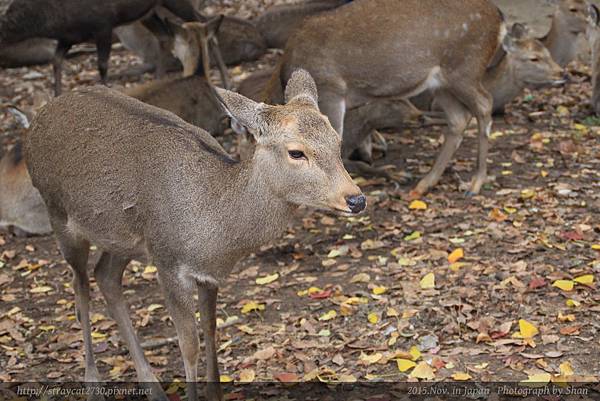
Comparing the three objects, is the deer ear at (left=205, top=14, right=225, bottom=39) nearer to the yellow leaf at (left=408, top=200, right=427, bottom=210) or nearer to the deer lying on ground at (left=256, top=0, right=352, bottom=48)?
the deer lying on ground at (left=256, top=0, right=352, bottom=48)

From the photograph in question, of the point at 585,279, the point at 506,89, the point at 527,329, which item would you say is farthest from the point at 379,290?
the point at 506,89

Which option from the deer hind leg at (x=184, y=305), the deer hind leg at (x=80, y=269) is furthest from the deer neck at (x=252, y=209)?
the deer hind leg at (x=80, y=269)

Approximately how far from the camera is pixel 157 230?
5.11 metres

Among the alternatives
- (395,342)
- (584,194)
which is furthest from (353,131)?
(395,342)

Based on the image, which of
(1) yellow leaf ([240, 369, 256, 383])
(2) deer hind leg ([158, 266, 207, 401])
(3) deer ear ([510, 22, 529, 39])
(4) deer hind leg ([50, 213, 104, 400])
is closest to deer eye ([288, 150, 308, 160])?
(2) deer hind leg ([158, 266, 207, 401])

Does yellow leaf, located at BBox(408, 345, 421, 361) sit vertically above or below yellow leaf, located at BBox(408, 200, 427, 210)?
above

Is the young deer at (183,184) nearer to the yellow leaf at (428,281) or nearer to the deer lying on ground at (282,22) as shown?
the yellow leaf at (428,281)

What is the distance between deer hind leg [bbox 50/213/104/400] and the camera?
5.72 m

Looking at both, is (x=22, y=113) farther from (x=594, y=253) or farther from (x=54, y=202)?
(x=594, y=253)

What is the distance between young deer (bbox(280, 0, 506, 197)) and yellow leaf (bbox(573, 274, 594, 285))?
2.20 metres

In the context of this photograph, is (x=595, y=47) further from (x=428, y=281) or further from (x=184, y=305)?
(x=184, y=305)

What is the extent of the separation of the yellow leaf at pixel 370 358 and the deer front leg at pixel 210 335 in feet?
2.87

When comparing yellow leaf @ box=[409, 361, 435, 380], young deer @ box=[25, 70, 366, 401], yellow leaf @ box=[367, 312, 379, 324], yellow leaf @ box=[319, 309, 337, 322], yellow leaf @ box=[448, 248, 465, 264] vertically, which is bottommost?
yellow leaf @ box=[319, 309, 337, 322]

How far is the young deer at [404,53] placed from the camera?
27.4 ft
